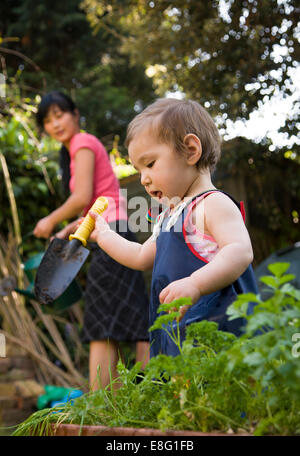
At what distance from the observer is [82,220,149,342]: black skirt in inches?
86.5

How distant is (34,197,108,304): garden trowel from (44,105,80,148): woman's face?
0.95 metres

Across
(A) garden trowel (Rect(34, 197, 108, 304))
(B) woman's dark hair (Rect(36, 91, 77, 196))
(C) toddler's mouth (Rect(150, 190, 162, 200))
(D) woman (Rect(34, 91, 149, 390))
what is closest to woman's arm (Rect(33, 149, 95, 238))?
(D) woman (Rect(34, 91, 149, 390))

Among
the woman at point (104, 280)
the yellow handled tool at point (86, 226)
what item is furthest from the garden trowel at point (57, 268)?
the woman at point (104, 280)

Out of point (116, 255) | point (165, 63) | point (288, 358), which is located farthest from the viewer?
point (165, 63)

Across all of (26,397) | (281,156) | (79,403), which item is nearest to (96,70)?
(281,156)

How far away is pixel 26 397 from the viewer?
9.86 feet

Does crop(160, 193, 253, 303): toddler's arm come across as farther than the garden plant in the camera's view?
Yes

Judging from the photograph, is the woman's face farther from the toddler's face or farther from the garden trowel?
the toddler's face

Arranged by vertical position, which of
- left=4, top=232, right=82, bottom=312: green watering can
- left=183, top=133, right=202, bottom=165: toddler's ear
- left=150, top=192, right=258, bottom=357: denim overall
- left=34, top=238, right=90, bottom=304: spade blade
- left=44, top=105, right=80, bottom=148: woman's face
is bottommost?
left=4, top=232, right=82, bottom=312: green watering can

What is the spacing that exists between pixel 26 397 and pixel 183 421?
255 centimetres

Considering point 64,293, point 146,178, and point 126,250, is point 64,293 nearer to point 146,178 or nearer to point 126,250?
point 126,250

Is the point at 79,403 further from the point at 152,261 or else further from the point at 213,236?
the point at 152,261

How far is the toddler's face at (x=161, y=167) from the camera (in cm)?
134

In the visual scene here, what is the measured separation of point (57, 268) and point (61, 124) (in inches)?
40.8
